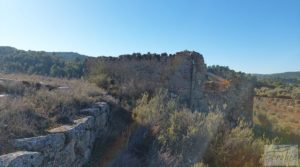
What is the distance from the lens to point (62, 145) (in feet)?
14.7

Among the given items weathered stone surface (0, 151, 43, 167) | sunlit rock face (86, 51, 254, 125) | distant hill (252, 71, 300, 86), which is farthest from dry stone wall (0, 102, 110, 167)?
distant hill (252, 71, 300, 86)

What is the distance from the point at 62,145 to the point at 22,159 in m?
1.21

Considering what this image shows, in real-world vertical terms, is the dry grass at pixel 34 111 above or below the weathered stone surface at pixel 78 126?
above

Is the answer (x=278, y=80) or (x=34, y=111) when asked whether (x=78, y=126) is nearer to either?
(x=34, y=111)

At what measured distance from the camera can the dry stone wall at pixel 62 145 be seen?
134 inches

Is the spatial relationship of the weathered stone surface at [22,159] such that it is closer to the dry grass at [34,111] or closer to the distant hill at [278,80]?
the dry grass at [34,111]

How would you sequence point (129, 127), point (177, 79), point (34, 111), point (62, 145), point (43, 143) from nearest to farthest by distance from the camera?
point (43, 143) < point (62, 145) < point (34, 111) < point (129, 127) < point (177, 79)

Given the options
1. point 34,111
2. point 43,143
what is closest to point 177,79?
point 34,111

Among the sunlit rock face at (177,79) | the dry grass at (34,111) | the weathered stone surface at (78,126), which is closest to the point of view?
the dry grass at (34,111)

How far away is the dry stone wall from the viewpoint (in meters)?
3.39

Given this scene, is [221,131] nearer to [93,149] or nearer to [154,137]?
[154,137]

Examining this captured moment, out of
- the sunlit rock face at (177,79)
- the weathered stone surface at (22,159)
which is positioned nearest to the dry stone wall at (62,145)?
the weathered stone surface at (22,159)

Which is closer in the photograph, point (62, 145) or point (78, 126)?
point (62, 145)

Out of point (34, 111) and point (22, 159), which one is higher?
point (34, 111)
